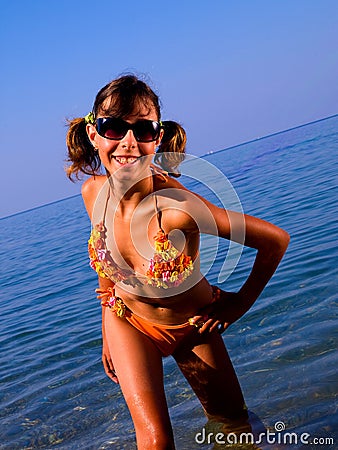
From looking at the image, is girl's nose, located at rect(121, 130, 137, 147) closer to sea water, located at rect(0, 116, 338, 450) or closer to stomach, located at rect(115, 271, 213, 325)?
sea water, located at rect(0, 116, 338, 450)

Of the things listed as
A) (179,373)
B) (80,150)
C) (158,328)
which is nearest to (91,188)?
(80,150)

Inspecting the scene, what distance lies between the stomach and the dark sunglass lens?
93 centimetres

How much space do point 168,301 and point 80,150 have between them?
1.21m

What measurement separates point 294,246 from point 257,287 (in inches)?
262

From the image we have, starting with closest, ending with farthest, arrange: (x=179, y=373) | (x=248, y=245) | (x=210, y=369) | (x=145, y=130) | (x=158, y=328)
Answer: (x=248, y=245), (x=145, y=130), (x=158, y=328), (x=210, y=369), (x=179, y=373)

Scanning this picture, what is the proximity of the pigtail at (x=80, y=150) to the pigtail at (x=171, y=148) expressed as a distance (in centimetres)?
51

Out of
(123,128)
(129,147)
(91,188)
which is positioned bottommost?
(91,188)

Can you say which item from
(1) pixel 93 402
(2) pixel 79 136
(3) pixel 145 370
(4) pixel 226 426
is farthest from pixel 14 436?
(2) pixel 79 136

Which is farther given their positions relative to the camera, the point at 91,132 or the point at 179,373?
the point at 179,373

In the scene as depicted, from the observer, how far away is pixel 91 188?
4609 millimetres

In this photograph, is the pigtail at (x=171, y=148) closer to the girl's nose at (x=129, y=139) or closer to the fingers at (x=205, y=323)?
the girl's nose at (x=129, y=139)

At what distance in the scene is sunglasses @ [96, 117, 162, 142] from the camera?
400 cm

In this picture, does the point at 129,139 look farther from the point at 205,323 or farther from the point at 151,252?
the point at 205,323

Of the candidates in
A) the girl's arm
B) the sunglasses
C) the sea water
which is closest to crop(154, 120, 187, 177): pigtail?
the sunglasses
